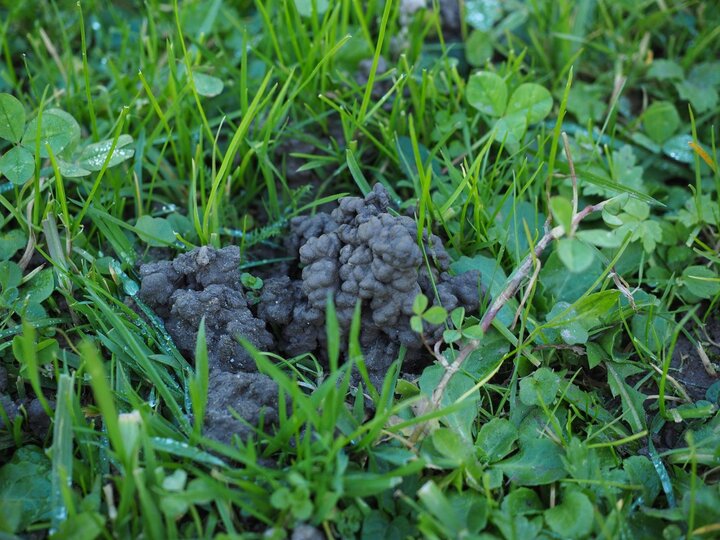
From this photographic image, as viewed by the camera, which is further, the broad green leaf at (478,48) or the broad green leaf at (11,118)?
the broad green leaf at (478,48)

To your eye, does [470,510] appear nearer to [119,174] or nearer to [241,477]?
[241,477]

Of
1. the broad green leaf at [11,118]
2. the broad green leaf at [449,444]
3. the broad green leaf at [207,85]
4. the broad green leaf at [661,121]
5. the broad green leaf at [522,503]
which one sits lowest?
the broad green leaf at [522,503]

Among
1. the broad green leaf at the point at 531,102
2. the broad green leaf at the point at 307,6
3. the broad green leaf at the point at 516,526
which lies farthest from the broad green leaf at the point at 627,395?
the broad green leaf at the point at 307,6

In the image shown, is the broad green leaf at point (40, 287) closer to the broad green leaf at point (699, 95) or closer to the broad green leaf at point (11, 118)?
the broad green leaf at point (11, 118)

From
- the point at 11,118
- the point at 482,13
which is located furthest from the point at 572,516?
the point at 482,13

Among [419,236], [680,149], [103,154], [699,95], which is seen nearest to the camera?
[419,236]

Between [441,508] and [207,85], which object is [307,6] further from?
[441,508]

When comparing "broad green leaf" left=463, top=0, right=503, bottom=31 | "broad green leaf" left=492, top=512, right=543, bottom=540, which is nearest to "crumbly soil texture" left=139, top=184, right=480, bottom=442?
"broad green leaf" left=492, top=512, right=543, bottom=540

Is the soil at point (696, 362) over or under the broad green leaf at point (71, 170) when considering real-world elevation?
under
